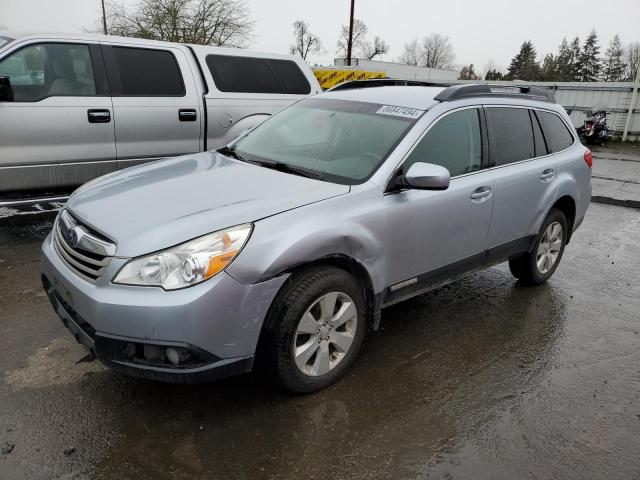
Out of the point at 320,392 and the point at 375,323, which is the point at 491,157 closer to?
the point at 375,323

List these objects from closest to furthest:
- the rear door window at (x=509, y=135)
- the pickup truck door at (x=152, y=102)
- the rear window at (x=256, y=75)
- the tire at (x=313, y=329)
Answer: the tire at (x=313, y=329) < the rear door window at (x=509, y=135) < the pickup truck door at (x=152, y=102) < the rear window at (x=256, y=75)

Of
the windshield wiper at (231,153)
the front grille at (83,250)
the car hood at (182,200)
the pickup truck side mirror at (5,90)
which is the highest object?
the pickup truck side mirror at (5,90)

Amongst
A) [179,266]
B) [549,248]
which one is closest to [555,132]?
[549,248]

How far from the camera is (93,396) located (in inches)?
112

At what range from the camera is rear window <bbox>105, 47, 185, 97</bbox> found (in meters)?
5.59

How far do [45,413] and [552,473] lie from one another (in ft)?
8.30

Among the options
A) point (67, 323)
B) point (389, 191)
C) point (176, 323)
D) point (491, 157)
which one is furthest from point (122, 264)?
point (491, 157)

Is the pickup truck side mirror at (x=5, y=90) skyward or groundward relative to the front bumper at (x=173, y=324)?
skyward

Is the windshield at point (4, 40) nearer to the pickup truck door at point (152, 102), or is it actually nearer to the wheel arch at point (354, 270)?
the pickup truck door at point (152, 102)

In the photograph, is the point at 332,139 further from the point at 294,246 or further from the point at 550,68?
the point at 550,68

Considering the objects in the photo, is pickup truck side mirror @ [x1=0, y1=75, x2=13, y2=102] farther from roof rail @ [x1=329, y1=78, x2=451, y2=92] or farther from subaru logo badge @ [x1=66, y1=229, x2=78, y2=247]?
roof rail @ [x1=329, y1=78, x2=451, y2=92]

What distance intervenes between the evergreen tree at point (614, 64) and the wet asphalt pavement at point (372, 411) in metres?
80.4

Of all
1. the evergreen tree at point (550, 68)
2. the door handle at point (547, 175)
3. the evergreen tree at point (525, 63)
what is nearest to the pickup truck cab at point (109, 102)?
the door handle at point (547, 175)

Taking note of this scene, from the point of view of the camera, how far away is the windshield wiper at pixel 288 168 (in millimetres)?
3189
